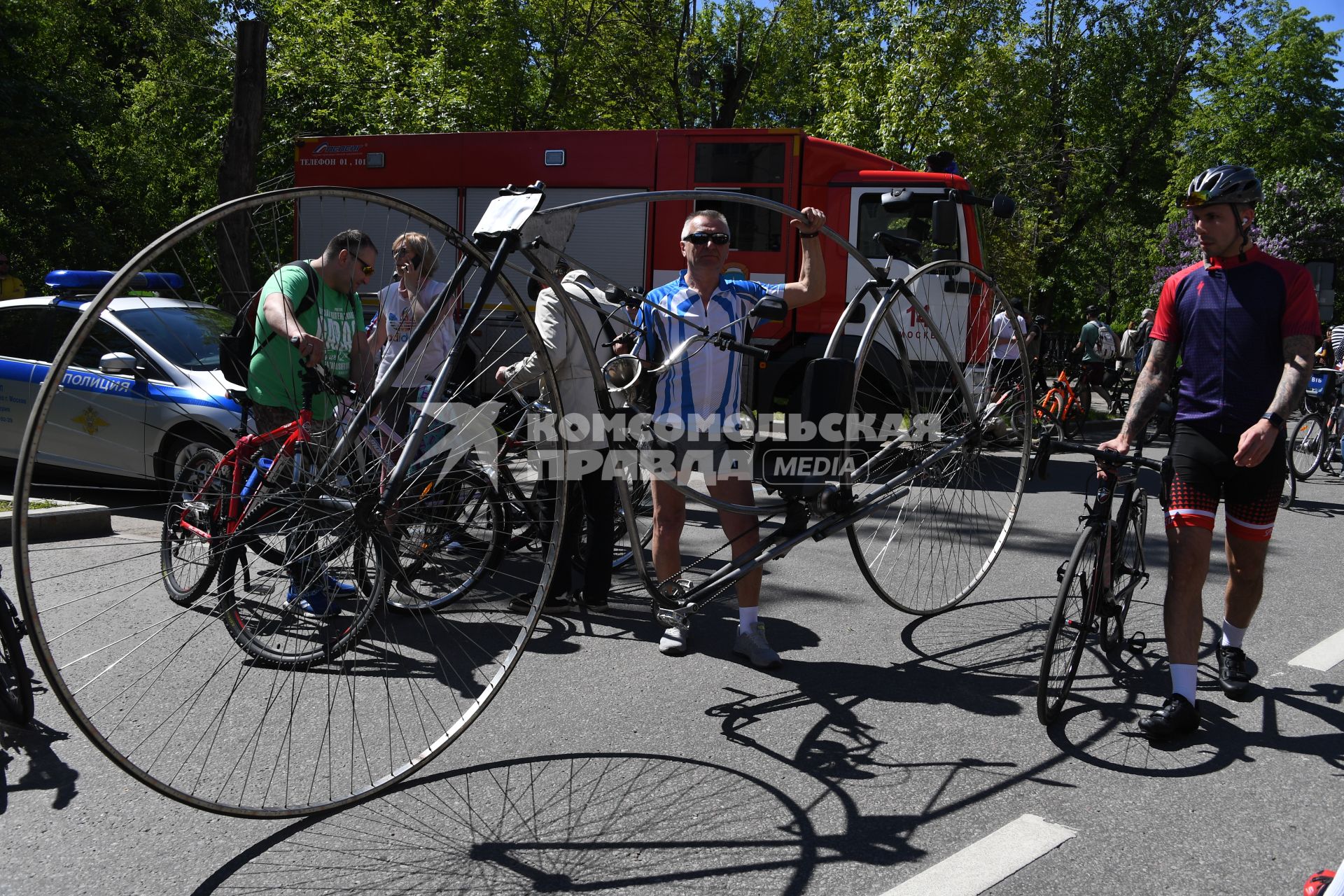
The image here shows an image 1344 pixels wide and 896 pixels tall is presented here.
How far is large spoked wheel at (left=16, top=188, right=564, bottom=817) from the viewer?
2.95m

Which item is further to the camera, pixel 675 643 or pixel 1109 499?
pixel 675 643

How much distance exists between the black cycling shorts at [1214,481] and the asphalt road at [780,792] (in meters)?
0.79

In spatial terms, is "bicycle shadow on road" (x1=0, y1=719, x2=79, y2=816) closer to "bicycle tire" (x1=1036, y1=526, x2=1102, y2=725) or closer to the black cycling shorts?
"bicycle tire" (x1=1036, y1=526, x2=1102, y2=725)

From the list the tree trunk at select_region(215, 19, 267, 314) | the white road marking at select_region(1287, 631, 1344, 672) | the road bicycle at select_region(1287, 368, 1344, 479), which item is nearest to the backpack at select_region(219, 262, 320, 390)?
the white road marking at select_region(1287, 631, 1344, 672)

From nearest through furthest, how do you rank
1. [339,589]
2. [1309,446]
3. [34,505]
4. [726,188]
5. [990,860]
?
[990,860] < [339,589] < [34,505] < [1309,446] < [726,188]

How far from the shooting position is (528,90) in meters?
19.7

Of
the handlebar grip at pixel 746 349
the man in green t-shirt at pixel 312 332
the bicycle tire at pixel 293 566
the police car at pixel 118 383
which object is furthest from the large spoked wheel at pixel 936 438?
the police car at pixel 118 383

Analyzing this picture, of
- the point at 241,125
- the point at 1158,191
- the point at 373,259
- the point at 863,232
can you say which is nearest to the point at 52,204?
the point at 241,125

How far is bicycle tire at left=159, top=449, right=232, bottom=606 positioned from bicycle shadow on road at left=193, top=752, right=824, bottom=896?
0.88 m

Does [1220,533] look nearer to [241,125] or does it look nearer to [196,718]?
[196,718]

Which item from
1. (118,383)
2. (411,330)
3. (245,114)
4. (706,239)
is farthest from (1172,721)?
(245,114)

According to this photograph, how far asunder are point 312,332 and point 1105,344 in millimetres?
16451

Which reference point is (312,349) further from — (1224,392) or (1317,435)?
(1317,435)

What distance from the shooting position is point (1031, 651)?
4859 millimetres
